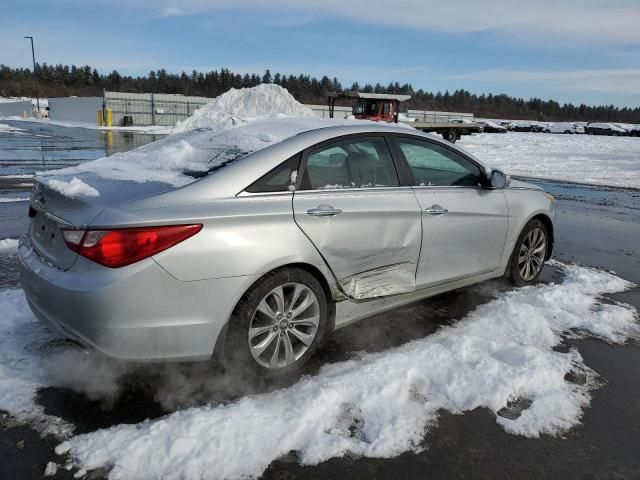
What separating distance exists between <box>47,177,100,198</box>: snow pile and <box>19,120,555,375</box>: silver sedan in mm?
25

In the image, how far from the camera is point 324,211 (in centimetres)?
314

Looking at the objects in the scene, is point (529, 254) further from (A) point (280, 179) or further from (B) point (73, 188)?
(B) point (73, 188)

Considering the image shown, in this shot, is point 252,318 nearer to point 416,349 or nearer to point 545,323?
point 416,349

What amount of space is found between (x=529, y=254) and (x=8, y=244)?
5470 mm

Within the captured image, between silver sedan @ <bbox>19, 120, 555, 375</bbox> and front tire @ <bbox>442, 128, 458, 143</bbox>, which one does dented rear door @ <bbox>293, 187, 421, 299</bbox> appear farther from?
front tire @ <bbox>442, 128, 458, 143</bbox>

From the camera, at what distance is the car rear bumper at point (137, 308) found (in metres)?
2.53

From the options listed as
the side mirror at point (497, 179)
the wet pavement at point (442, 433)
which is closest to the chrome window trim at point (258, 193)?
the wet pavement at point (442, 433)

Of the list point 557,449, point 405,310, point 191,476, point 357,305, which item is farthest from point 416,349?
point 191,476

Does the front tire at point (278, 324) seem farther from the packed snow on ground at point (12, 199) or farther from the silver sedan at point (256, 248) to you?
the packed snow on ground at point (12, 199)

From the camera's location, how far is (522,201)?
469cm

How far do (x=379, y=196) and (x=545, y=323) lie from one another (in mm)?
1723

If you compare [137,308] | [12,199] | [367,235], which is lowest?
[12,199]

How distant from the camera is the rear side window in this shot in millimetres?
2992

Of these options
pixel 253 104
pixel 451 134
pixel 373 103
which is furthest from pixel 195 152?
pixel 253 104
